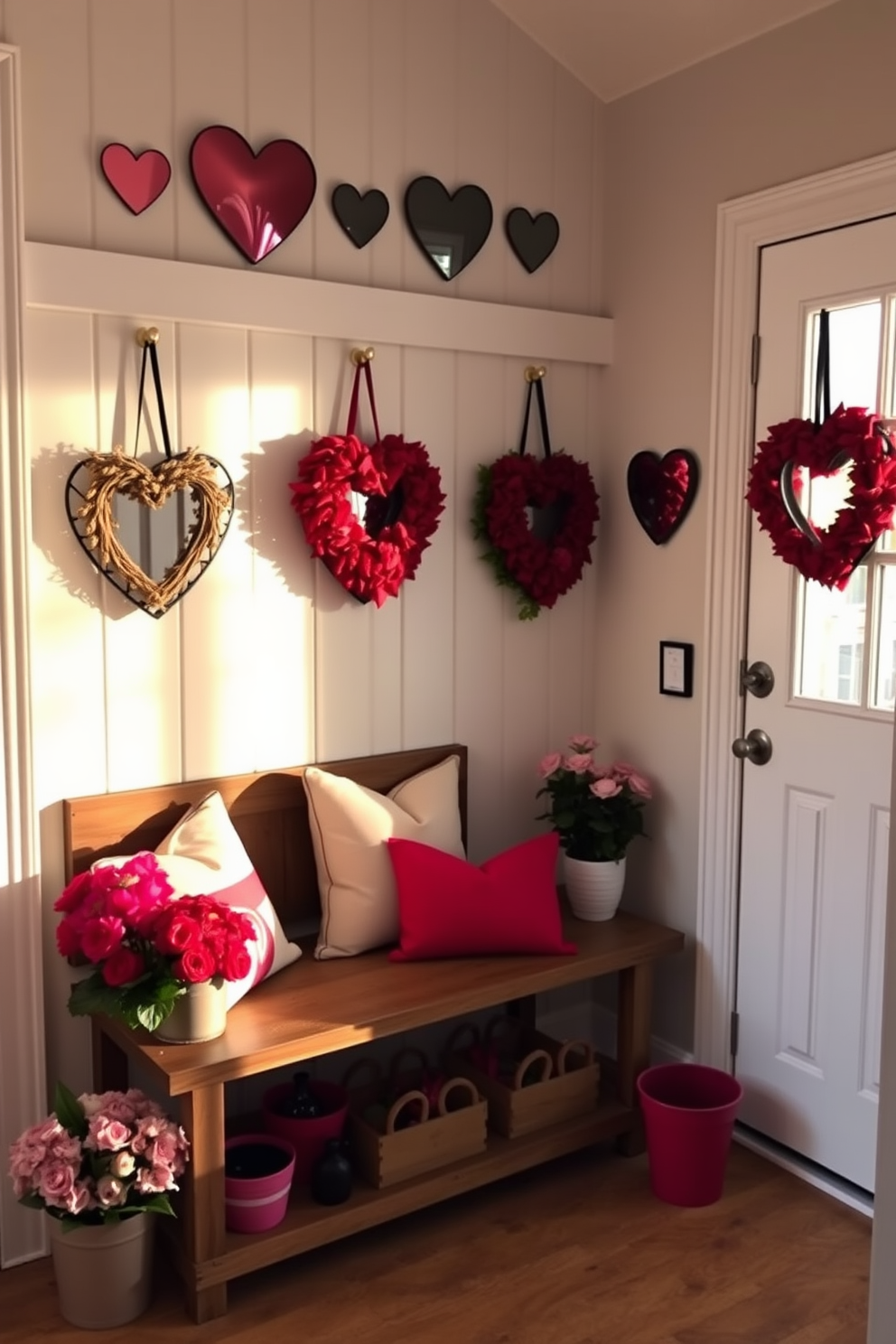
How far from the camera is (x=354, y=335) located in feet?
9.05

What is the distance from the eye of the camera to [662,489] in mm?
2998

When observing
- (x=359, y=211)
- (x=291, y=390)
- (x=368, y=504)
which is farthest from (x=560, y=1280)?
(x=359, y=211)

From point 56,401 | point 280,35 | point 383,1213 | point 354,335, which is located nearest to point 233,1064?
point 383,1213

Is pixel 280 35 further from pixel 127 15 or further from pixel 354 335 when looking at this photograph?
pixel 354 335

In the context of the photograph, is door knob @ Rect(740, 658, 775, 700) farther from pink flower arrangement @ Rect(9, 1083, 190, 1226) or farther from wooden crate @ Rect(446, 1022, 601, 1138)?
pink flower arrangement @ Rect(9, 1083, 190, 1226)

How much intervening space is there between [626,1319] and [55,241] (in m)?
2.27

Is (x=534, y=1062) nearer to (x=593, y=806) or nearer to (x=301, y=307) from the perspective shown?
(x=593, y=806)

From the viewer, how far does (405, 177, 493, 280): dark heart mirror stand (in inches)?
112

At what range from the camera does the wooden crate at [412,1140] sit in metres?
2.52

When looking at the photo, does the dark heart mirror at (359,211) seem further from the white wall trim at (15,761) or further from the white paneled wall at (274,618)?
the white wall trim at (15,761)

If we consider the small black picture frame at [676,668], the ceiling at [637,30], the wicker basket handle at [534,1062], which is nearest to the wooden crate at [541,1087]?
the wicker basket handle at [534,1062]

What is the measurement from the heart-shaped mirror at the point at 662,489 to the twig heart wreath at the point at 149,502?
39.9 inches

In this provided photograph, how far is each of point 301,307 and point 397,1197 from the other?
1823 millimetres

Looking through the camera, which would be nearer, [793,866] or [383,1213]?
[383,1213]
